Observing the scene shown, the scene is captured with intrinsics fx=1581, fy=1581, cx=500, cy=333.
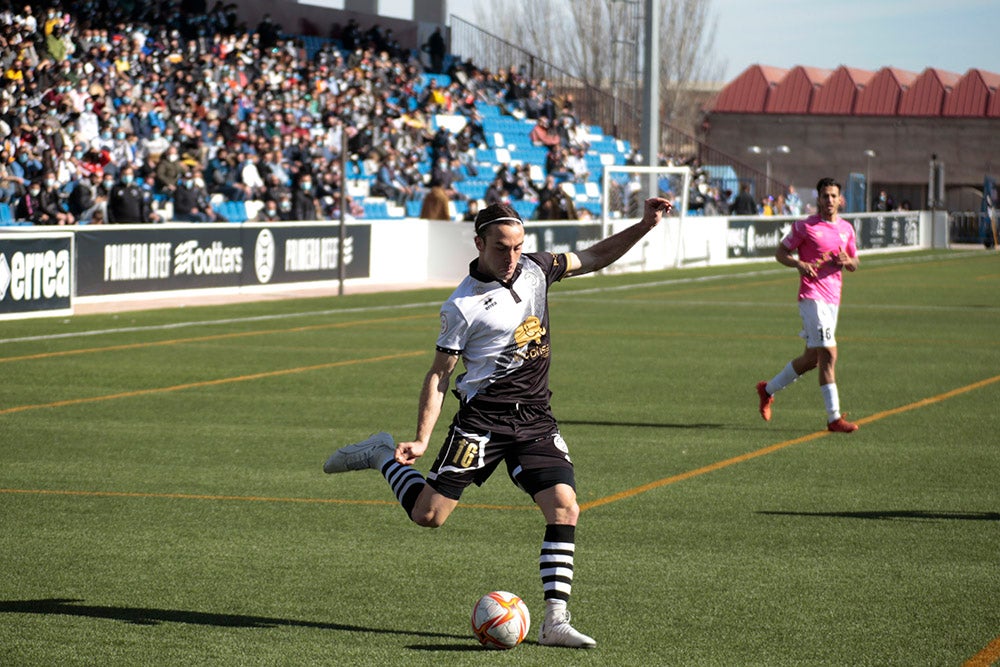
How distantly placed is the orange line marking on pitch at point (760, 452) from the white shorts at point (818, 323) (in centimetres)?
81

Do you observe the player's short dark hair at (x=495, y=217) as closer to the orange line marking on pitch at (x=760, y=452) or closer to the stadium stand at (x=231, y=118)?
the orange line marking on pitch at (x=760, y=452)

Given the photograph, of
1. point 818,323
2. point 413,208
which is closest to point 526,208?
point 413,208

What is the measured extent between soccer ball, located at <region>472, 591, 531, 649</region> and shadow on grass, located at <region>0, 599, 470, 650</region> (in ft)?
0.60

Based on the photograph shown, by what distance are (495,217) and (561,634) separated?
5.94 feet

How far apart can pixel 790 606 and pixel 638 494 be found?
10.2 feet

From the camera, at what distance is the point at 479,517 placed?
386 inches

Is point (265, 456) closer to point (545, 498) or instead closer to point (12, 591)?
point (12, 591)

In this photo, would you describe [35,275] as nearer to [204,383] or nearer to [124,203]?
[124,203]

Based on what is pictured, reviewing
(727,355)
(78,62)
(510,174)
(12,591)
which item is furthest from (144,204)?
(12,591)

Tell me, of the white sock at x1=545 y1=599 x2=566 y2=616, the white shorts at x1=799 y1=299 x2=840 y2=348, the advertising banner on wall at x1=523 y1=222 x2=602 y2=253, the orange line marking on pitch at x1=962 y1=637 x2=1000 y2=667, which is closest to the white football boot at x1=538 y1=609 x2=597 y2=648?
the white sock at x1=545 y1=599 x2=566 y2=616

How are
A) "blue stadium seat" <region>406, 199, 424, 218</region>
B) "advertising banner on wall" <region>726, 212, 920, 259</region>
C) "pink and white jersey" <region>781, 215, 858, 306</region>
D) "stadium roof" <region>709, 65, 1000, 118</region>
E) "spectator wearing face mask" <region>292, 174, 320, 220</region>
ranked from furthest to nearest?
"stadium roof" <region>709, 65, 1000, 118</region>, "advertising banner on wall" <region>726, 212, 920, 259</region>, "blue stadium seat" <region>406, 199, 424, 218</region>, "spectator wearing face mask" <region>292, 174, 320, 220</region>, "pink and white jersey" <region>781, 215, 858, 306</region>

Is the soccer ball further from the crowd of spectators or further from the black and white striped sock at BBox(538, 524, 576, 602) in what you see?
the crowd of spectators

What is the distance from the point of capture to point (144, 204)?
1153 inches

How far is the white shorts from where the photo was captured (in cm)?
1377
